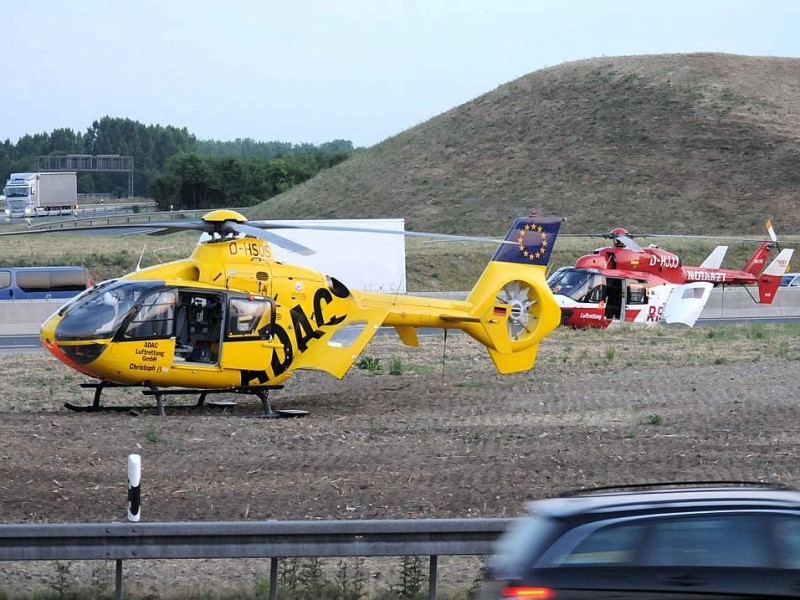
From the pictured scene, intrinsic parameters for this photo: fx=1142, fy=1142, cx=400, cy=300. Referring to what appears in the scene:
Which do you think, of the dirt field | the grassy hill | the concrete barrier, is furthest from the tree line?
the dirt field

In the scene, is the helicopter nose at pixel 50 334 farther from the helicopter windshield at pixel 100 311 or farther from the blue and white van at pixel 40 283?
the blue and white van at pixel 40 283

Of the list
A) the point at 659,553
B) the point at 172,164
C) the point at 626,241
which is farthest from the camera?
the point at 172,164

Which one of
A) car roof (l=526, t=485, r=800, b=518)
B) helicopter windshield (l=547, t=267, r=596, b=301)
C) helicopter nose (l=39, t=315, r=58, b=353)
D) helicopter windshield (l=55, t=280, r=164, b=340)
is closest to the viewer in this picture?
car roof (l=526, t=485, r=800, b=518)

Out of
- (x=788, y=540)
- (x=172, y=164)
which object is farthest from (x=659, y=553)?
(x=172, y=164)

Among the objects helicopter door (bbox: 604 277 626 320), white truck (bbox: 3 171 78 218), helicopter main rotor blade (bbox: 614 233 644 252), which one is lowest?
helicopter door (bbox: 604 277 626 320)

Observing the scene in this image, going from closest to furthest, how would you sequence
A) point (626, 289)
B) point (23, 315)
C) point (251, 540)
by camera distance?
point (251, 540) < point (23, 315) < point (626, 289)

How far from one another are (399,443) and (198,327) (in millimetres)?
3751

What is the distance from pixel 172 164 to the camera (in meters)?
115

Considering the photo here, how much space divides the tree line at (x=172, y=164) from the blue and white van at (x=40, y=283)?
75983mm

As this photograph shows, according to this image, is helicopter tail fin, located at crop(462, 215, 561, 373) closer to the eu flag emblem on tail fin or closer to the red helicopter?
the eu flag emblem on tail fin

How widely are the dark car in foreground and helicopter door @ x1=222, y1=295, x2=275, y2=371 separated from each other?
10.9 m

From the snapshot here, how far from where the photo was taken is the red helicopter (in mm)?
29156

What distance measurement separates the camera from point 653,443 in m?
13.8

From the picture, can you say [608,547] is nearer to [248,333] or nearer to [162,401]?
[248,333]
